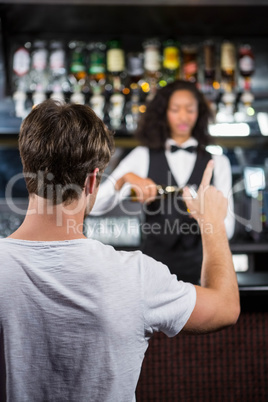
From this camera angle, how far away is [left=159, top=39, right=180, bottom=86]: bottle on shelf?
2.94 meters

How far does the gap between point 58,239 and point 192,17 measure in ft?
7.78

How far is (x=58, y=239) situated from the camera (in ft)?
2.75

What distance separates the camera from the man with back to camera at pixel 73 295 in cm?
79

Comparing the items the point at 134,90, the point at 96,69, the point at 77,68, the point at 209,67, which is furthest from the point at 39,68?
the point at 209,67

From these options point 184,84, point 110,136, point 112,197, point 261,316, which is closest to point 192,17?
point 184,84

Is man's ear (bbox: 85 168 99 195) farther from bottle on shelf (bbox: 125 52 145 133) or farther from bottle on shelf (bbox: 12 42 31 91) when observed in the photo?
bottle on shelf (bbox: 12 42 31 91)

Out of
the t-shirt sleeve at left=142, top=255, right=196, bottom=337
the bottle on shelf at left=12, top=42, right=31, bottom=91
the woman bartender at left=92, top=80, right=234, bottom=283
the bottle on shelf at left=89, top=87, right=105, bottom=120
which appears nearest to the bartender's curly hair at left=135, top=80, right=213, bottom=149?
the woman bartender at left=92, top=80, right=234, bottom=283

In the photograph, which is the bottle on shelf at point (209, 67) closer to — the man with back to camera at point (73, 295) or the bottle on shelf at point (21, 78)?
the bottle on shelf at point (21, 78)

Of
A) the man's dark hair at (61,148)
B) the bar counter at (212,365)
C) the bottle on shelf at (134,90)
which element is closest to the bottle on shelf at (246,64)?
the bottle on shelf at (134,90)

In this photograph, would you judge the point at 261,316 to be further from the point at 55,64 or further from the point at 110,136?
the point at 55,64

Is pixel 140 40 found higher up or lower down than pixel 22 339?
higher up

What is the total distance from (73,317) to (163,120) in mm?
1883

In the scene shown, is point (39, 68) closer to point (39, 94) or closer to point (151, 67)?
point (39, 94)

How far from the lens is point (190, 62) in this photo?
9.68ft
